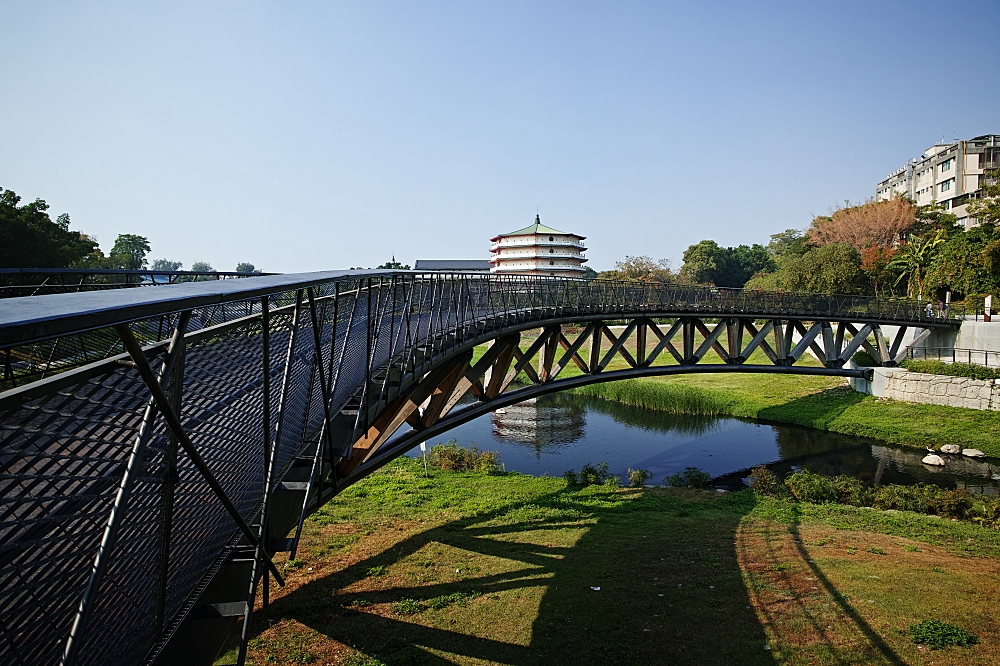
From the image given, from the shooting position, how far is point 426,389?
10852mm

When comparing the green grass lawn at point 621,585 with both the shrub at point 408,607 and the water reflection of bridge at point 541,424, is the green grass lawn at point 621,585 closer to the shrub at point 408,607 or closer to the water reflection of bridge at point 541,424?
the shrub at point 408,607

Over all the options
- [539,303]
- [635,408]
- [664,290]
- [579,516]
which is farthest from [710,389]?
[579,516]

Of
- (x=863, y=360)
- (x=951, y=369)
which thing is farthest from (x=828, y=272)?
(x=951, y=369)

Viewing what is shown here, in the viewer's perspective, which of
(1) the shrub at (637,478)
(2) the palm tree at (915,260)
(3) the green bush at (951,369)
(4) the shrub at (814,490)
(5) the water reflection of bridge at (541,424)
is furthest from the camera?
(2) the palm tree at (915,260)

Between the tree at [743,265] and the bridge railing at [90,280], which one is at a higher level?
the tree at [743,265]

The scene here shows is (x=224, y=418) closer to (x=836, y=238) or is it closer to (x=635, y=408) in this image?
(x=635, y=408)

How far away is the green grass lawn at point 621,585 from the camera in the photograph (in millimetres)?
7645

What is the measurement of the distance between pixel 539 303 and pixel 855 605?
10.7 metres

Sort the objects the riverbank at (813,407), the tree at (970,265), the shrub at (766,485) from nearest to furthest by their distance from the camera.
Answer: the shrub at (766,485) → the riverbank at (813,407) → the tree at (970,265)

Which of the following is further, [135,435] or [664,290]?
[664,290]

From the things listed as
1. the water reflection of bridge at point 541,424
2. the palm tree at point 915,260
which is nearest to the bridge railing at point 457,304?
the water reflection of bridge at point 541,424

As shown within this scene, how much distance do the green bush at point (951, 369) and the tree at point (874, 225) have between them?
24807 millimetres

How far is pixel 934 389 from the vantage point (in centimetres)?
2514

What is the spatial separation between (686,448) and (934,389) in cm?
1181
